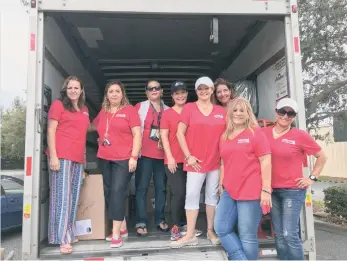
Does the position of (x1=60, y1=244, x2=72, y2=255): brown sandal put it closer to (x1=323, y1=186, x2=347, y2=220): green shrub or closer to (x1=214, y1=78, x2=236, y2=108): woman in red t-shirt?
(x1=214, y1=78, x2=236, y2=108): woman in red t-shirt

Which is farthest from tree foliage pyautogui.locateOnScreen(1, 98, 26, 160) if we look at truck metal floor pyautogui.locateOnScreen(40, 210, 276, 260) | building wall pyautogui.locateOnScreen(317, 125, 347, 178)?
building wall pyautogui.locateOnScreen(317, 125, 347, 178)

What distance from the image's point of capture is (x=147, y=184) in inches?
141

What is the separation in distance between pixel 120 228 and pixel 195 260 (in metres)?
0.84

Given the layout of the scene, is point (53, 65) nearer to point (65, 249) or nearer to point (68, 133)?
point (68, 133)

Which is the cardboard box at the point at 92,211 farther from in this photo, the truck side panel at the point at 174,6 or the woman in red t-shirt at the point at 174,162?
the truck side panel at the point at 174,6

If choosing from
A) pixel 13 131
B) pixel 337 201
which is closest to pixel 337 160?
pixel 337 201

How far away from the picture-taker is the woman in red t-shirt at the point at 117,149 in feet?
10.4

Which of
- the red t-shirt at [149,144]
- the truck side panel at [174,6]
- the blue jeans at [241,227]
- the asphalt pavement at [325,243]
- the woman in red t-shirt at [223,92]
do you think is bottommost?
the asphalt pavement at [325,243]

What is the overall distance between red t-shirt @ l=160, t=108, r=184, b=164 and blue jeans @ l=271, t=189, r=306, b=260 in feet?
3.03

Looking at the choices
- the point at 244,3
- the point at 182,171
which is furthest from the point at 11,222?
the point at 244,3

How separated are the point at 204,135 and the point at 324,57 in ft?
15.5

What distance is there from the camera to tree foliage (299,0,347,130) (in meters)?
6.54

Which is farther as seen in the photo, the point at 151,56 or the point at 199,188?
the point at 151,56

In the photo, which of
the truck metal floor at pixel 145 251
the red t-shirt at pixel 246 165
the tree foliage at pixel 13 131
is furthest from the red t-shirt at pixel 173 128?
the tree foliage at pixel 13 131
